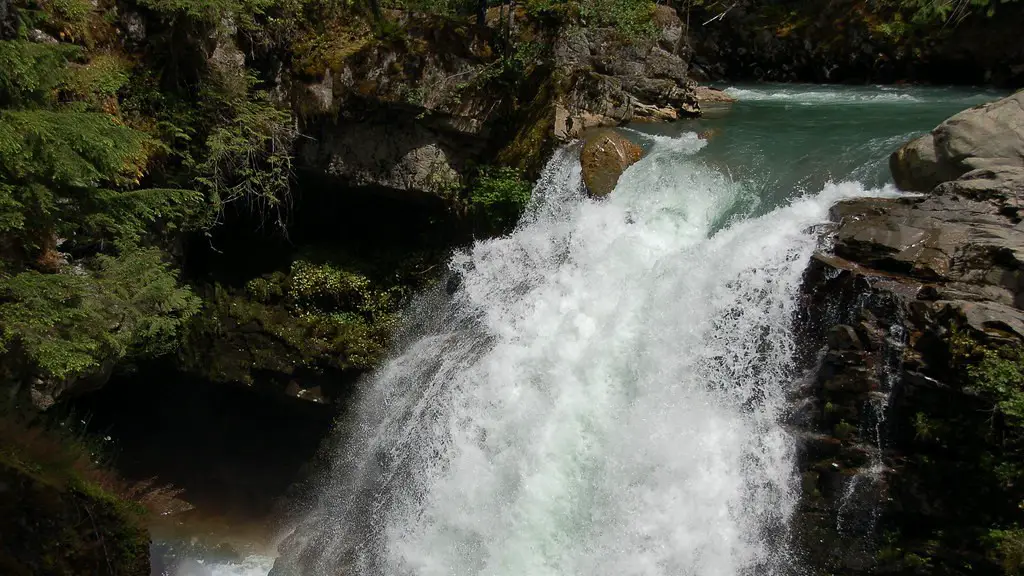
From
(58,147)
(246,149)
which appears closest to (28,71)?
(58,147)

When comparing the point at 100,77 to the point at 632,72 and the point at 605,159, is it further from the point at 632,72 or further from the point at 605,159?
the point at 632,72

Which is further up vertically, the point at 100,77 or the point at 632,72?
the point at 100,77

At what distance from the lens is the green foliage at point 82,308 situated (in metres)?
6.37

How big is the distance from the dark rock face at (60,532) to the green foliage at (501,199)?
629cm

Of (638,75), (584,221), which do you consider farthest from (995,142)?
(638,75)

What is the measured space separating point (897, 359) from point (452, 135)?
769cm

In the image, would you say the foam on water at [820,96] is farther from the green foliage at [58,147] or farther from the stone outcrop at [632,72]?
the green foliage at [58,147]

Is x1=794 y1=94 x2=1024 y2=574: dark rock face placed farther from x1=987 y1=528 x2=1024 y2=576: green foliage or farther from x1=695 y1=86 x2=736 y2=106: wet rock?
x1=695 y1=86 x2=736 y2=106: wet rock

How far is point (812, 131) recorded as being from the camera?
37.8 ft

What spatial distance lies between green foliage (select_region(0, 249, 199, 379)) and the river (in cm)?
351

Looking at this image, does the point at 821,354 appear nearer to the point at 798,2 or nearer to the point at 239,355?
the point at 239,355

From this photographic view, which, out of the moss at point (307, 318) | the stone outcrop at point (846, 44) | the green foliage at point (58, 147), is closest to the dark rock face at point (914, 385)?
the moss at point (307, 318)

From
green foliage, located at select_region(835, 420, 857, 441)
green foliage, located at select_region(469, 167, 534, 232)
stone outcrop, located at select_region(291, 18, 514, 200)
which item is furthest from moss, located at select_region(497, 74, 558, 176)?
green foliage, located at select_region(835, 420, 857, 441)

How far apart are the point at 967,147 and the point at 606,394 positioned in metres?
4.96
